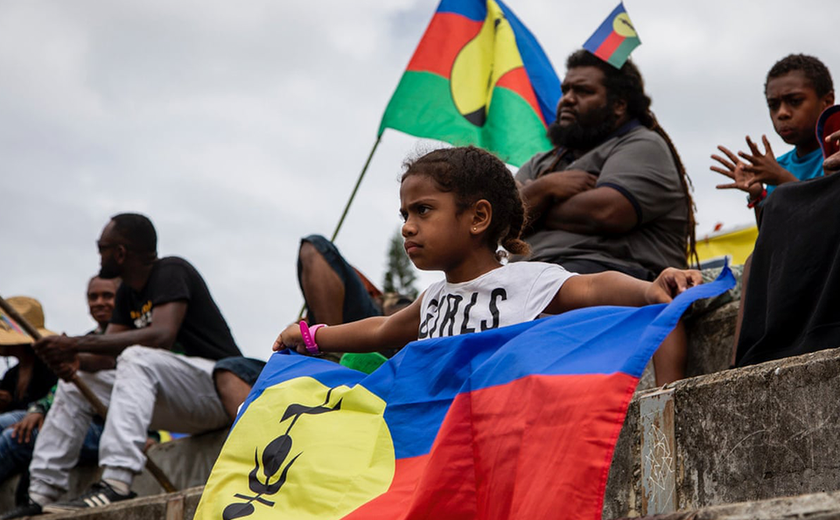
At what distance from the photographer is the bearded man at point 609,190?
4562 mm

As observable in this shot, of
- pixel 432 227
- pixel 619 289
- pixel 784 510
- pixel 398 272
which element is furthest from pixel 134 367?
pixel 398 272

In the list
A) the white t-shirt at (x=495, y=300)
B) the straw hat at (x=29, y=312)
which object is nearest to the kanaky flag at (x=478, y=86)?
the straw hat at (x=29, y=312)

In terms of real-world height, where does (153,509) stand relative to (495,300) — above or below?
below

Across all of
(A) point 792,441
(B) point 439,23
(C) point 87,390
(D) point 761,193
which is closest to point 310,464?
(A) point 792,441

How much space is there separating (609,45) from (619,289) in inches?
104

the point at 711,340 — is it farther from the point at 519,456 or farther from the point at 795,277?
the point at 519,456

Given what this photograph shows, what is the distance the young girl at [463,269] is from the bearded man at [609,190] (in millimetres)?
775

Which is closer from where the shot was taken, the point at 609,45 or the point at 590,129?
the point at 590,129

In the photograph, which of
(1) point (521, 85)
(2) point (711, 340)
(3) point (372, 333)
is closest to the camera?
(3) point (372, 333)

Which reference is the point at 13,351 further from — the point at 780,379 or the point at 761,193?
the point at 780,379

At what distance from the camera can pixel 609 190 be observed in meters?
4.57

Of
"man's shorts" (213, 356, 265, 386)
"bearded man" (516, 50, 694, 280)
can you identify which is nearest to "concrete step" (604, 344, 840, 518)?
"bearded man" (516, 50, 694, 280)

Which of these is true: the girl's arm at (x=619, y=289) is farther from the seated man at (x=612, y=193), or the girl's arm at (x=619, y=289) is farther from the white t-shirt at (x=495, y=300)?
the seated man at (x=612, y=193)

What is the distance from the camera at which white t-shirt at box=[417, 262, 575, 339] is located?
3.40 meters
